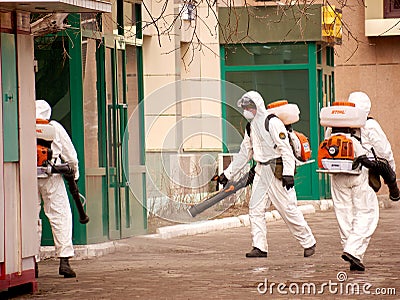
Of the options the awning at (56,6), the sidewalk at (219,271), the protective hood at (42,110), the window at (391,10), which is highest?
the window at (391,10)

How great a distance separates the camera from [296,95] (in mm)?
23984

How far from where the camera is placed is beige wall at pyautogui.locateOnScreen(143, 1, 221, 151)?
76.4 feet

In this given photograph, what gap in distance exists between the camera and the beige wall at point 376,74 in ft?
81.3

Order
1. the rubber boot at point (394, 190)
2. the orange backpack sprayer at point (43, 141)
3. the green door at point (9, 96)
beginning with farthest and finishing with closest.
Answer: the rubber boot at point (394, 190) < the orange backpack sprayer at point (43, 141) < the green door at point (9, 96)

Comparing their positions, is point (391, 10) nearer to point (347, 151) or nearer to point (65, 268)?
point (347, 151)

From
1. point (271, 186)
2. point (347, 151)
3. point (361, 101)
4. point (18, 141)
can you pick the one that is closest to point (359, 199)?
point (347, 151)

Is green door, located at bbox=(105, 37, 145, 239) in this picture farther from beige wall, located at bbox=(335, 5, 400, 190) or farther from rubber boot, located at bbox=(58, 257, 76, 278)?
beige wall, located at bbox=(335, 5, 400, 190)

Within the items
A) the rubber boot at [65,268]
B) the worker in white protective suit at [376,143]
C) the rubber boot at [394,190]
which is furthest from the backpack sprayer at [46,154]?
the rubber boot at [394,190]

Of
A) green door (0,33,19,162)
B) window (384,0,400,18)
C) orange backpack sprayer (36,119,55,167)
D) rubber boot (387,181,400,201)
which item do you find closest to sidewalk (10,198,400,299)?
rubber boot (387,181,400,201)

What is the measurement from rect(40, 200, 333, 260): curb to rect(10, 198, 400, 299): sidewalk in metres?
0.13

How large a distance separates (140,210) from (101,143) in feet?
4.94

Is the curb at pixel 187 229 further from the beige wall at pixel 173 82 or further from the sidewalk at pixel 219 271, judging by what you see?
the beige wall at pixel 173 82

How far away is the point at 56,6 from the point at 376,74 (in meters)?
15.0

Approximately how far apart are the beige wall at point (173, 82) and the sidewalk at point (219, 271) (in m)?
6.33
